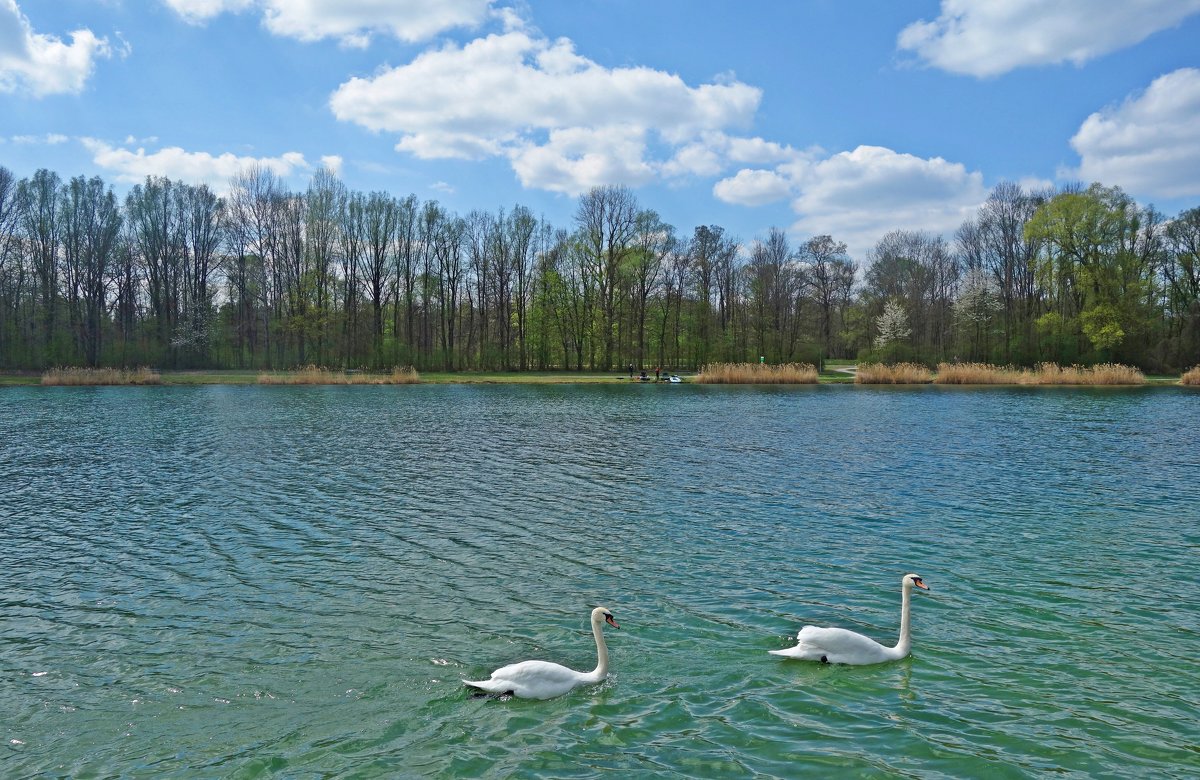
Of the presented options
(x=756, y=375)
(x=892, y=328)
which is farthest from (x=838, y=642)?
(x=892, y=328)

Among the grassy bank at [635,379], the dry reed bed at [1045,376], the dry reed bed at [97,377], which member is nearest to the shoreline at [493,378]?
the grassy bank at [635,379]

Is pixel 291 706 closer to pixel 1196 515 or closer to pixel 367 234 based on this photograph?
pixel 1196 515

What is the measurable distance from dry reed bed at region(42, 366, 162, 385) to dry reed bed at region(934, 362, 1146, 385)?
5780 cm

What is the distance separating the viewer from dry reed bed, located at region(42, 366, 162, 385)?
51.6 metres

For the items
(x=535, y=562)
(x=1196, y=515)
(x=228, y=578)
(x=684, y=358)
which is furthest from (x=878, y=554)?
(x=684, y=358)

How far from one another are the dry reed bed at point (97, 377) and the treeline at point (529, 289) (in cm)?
1195

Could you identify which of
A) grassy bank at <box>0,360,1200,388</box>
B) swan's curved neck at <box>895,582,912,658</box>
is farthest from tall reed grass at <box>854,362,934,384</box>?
swan's curved neck at <box>895,582,912,658</box>

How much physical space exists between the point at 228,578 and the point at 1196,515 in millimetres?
16555

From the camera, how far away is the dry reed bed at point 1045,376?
50625mm

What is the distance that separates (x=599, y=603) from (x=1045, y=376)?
52.5 m

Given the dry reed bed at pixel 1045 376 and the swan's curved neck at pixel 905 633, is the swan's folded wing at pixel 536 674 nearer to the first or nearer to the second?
the swan's curved neck at pixel 905 633

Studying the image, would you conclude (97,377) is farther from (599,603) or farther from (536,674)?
(536,674)

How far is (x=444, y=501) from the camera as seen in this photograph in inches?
611

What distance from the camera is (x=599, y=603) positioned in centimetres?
946
